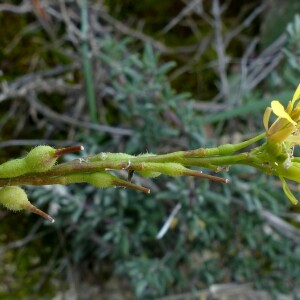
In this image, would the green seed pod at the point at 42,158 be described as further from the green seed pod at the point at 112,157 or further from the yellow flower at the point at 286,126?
the yellow flower at the point at 286,126

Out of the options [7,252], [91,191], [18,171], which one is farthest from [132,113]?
[18,171]

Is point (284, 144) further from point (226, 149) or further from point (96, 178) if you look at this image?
point (96, 178)

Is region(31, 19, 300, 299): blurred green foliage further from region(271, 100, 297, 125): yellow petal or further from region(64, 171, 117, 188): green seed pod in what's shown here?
region(271, 100, 297, 125): yellow petal

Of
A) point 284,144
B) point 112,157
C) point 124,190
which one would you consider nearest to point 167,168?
point 112,157

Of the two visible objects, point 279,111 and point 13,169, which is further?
point 13,169

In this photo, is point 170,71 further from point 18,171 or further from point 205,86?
point 18,171

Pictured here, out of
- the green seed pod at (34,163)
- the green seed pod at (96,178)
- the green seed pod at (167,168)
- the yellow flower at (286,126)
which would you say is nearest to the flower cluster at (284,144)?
the yellow flower at (286,126)
